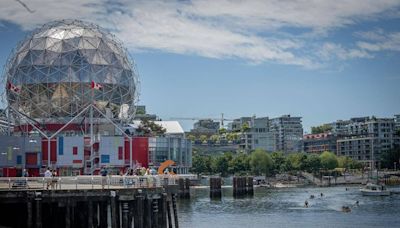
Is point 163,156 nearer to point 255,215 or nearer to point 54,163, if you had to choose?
point 54,163

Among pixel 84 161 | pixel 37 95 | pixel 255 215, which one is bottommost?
pixel 255 215

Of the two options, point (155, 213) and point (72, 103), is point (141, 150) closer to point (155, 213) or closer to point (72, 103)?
point (72, 103)

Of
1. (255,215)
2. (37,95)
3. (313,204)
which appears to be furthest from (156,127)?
(255,215)

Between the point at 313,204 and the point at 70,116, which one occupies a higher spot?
the point at 70,116

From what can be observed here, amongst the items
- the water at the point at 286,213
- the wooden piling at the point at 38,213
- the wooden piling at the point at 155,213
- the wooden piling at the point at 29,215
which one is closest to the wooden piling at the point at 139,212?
the wooden piling at the point at 155,213

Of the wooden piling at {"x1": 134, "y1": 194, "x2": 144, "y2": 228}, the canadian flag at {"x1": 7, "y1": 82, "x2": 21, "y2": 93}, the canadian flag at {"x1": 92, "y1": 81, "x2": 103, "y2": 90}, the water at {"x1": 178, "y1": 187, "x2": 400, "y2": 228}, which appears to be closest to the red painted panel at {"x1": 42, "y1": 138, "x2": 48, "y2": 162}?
the canadian flag at {"x1": 92, "y1": 81, "x2": 103, "y2": 90}

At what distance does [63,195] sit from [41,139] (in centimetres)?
6523

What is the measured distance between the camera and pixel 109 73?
125 meters

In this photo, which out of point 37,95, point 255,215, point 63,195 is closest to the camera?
point 63,195

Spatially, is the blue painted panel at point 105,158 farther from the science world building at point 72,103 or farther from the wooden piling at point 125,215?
the wooden piling at point 125,215

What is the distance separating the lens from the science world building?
381ft

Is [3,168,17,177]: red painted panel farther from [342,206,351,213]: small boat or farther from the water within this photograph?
[342,206,351,213]: small boat

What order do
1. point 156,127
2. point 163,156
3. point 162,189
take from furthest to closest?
point 156,127
point 163,156
point 162,189

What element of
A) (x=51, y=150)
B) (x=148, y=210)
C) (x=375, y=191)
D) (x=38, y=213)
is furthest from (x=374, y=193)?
(x=38, y=213)
